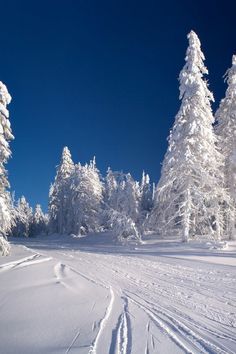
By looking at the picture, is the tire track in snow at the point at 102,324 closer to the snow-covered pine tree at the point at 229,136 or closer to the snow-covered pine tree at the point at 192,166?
the snow-covered pine tree at the point at 192,166

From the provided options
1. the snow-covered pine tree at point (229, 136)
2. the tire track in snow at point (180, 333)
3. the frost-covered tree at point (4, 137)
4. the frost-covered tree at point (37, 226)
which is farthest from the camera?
the frost-covered tree at point (37, 226)

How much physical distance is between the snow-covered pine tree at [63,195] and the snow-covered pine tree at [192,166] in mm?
32876

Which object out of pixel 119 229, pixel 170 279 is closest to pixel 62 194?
pixel 119 229

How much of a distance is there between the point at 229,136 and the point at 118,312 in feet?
88.1

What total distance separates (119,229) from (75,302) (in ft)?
81.0

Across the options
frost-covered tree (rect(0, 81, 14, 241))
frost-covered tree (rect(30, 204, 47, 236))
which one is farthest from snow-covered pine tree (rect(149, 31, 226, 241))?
frost-covered tree (rect(30, 204, 47, 236))

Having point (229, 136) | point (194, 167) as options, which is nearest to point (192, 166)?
point (194, 167)

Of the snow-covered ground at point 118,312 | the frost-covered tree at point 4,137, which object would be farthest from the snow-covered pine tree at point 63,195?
the snow-covered ground at point 118,312

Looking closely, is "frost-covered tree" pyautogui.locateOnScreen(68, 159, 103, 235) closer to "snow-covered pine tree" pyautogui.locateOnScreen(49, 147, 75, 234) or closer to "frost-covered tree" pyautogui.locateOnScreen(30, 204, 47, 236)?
"snow-covered pine tree" pyautogui.locateOnScreen(49, 147, 75, 234)

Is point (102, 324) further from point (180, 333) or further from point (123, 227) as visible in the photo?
point (123, 227)

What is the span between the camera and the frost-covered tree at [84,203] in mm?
53406

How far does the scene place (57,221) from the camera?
64.7 metres

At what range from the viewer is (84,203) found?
54.1 m

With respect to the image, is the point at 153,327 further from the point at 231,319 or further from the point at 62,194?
the point at 62,194
